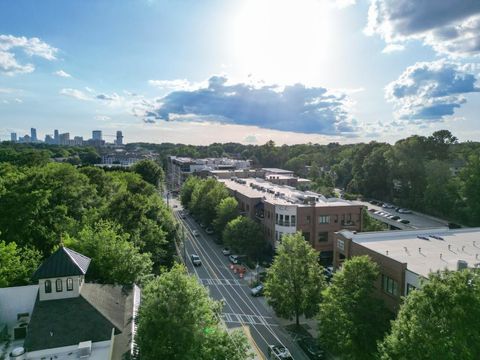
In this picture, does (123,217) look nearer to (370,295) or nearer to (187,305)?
(187,305)

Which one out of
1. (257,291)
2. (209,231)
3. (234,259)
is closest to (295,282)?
(257,291)

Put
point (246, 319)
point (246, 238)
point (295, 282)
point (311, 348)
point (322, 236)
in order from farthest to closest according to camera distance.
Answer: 1. point (322, 236)
2. point (246, 238)
3. point (246, 319)
4. point (295, 282)
5. point (311, 348)

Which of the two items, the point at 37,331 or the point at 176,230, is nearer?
the point at 37,331

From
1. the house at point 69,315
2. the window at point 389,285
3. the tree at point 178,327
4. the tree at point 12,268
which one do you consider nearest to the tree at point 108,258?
the house at point 69,315

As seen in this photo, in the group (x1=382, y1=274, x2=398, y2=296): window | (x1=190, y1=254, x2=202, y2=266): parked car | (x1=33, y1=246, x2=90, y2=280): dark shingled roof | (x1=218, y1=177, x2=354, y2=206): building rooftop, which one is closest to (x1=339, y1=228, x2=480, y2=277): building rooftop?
(x1=382, y1=274, x2=398, y2=296): window

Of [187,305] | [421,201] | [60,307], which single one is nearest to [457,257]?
[187,305]

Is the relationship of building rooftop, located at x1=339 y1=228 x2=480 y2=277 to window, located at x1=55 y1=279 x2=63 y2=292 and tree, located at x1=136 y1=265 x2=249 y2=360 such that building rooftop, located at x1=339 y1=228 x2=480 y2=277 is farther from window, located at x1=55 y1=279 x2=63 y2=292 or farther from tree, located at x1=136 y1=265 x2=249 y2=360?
window, located at x1=55 y1=279 x2=63 y2=292

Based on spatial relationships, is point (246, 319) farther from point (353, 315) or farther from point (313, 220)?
point (313, 220)
